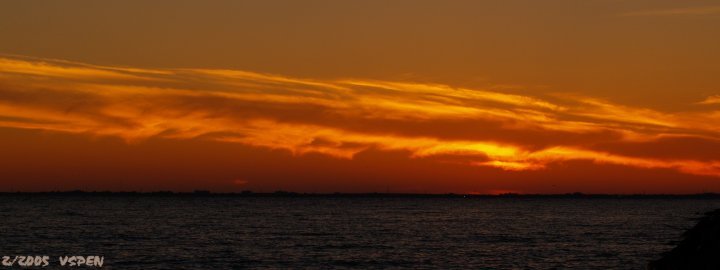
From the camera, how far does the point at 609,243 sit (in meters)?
110

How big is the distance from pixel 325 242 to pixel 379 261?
24456mm

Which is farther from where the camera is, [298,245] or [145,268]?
[298,245]

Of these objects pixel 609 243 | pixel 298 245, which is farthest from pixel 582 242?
pixel 298 245

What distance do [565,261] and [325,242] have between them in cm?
3214

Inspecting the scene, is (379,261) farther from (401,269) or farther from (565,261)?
(565,261)

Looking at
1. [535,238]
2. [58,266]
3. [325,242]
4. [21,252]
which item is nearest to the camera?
[58,266]

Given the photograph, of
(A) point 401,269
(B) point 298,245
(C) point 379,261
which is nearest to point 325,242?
(B) point 298,245

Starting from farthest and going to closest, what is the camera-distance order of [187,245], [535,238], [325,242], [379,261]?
[535,238]
[325,242]
[187,245]
[379,261]

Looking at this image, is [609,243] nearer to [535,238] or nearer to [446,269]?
[535,238]

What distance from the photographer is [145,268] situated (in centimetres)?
7669

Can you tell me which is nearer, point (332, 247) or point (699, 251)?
point (699, 251)

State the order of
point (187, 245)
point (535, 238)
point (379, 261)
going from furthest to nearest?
point (535, 238) → point (187, 245) → point (379, 261)

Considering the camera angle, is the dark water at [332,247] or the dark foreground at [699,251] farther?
the dark water at [332,247]

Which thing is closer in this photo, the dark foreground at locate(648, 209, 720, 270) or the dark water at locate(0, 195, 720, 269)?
the dark foreground at locate(648, 209, 720, 270)
